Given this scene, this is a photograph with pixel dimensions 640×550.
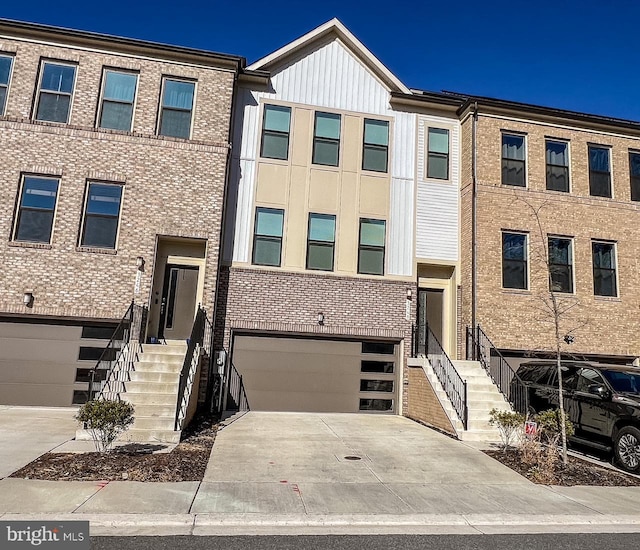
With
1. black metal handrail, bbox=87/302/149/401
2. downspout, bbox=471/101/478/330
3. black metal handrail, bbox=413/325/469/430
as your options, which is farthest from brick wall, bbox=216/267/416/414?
black metal handrail, bbox=87/302/149/401

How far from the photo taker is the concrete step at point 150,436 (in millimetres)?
8562

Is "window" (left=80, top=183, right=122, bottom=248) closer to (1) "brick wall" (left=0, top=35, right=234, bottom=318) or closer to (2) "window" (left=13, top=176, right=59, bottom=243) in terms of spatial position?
(1) "brick wall" (left=0, top=35, right=234, bottom=318)

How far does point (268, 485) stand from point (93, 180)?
9.49 m

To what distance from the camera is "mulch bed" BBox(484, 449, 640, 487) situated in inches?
299

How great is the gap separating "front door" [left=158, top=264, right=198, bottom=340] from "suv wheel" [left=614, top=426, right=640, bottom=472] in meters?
9.96

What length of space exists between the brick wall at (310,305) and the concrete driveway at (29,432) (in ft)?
13.5

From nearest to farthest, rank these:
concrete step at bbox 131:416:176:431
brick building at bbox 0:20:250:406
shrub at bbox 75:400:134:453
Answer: shrub at bbox 75:400:134:453, concrete step at bbox 131:416:176:431, brick building at bbox 0:20:250:406

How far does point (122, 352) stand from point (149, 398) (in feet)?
5.34

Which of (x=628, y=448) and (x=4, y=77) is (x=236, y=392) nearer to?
(x=628, y=448)

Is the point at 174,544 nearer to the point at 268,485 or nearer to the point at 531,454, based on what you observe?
the point at 268,485

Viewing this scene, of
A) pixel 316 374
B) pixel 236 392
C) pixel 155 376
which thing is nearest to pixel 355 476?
pixel 155 376

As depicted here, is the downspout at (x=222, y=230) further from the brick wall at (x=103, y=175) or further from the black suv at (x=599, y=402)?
the black suv at (x=599, y=402)

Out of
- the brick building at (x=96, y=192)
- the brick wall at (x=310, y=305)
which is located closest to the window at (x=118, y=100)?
the brick building at (x=96, y=192)

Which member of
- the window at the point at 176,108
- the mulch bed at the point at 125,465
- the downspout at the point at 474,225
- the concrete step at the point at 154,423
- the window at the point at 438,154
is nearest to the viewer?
the mulch bed at the point at 125,465
